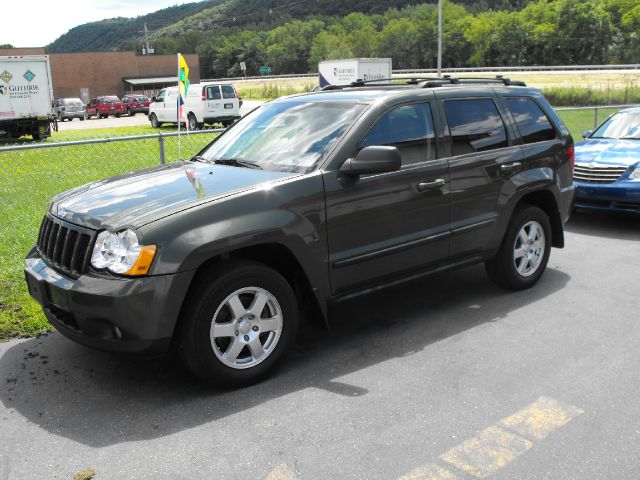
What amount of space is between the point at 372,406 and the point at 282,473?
81cm

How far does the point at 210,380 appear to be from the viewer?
3896 mm

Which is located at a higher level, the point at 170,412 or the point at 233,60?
the point at 233,60

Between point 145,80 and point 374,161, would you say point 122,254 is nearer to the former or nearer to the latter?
point 374,161

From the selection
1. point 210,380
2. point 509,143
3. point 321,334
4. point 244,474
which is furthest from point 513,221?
point 244,474

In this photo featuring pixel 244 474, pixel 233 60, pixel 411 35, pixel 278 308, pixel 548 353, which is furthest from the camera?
pixel 233 60

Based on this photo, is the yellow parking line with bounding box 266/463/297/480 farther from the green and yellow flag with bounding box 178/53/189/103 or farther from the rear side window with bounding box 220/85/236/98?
the rear side window with bounding box 220/85/236/98

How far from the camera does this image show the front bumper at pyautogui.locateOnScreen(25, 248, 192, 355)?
3584mm

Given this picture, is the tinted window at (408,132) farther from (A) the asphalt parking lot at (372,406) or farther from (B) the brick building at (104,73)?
(B) the brick building at (104,73)

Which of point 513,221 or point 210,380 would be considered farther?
point 513,221

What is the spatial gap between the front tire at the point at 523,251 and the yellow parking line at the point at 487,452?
244cm

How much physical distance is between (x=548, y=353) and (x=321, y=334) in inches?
63.8

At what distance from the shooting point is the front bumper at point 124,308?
3.58m

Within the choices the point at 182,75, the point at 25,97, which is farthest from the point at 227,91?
the point at 182,75

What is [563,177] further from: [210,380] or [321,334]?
[210,380]
